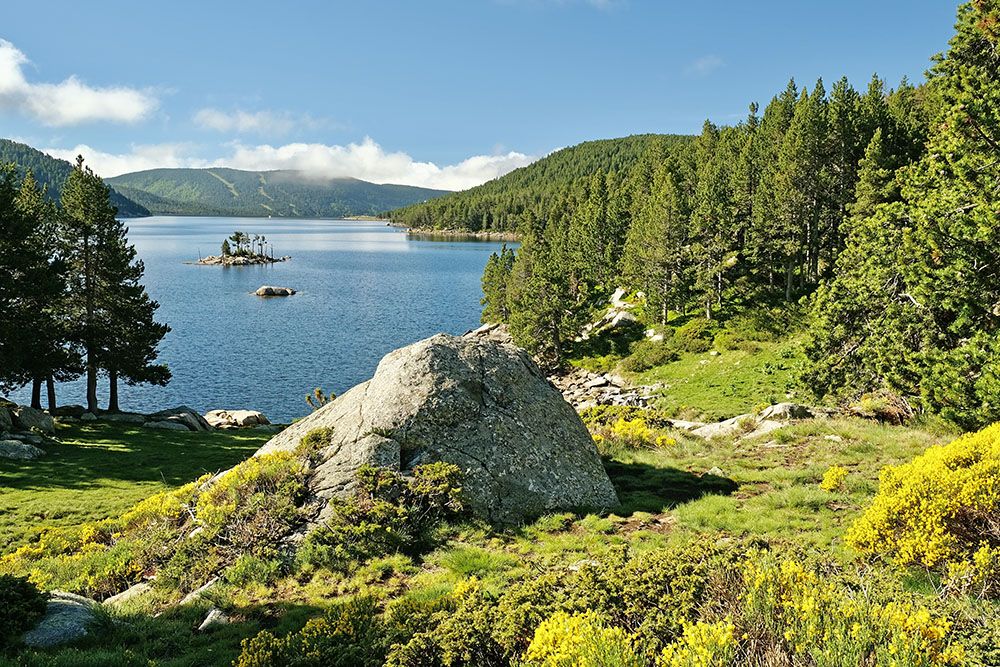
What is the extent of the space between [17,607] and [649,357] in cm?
5012

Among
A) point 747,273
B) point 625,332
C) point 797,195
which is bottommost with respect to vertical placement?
point 625,332

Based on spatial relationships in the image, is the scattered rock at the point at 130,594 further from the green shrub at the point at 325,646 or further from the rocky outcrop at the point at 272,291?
the rocky outcrop at the point at 272,291

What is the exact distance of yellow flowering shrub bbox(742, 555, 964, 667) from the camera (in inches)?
201

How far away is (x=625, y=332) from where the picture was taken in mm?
62594

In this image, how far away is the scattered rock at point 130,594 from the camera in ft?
34.1

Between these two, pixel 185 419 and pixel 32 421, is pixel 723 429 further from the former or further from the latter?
pixel 32 421

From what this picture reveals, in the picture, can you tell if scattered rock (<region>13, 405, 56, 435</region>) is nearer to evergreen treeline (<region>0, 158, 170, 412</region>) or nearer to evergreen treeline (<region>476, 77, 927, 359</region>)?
evergreen treeline (<region>0, 158, 170, 412</region>)

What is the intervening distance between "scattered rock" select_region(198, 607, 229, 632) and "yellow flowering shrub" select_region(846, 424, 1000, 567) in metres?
10.6

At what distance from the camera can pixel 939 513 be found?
308 inches

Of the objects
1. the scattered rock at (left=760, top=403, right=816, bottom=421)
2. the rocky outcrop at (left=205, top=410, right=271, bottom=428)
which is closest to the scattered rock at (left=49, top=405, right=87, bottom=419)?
the rocky outcrop at (left=205, top=410, right=271, bottom=428)

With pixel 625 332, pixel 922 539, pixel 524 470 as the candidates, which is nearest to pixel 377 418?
pixel 524 470

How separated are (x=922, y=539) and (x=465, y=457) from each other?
30.2ft

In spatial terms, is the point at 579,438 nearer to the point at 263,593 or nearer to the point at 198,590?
the point at 263,593

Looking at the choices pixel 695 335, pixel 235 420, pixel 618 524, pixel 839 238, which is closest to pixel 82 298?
pixel 235 420
